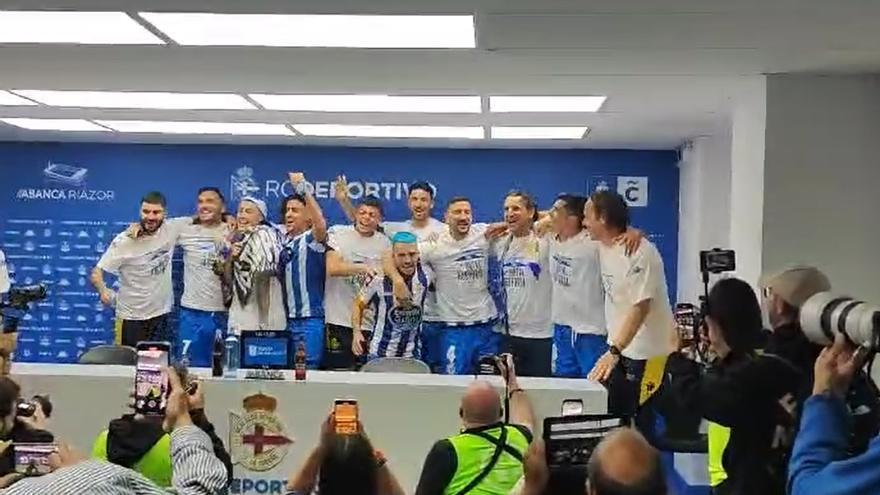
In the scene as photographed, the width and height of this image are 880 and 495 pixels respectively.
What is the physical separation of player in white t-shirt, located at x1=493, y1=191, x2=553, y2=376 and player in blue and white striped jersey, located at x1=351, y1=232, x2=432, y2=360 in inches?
24.4

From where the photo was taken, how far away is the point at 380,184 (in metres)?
9.27

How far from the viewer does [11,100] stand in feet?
22.9

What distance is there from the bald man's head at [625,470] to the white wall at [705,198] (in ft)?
18.7

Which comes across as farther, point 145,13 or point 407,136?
point 407,136

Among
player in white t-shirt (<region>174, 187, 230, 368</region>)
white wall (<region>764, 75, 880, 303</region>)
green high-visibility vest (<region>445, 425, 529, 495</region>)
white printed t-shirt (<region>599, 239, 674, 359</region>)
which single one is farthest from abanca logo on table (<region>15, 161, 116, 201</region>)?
green high-visibility vest (<region>445, 425, 529, 495</region>)

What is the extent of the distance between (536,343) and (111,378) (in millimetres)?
3408

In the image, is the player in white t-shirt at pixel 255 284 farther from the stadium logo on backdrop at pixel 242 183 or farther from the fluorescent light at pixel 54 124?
the fluorescent light at pixel 54 124

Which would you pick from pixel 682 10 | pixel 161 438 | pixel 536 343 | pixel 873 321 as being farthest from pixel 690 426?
pixel 873 321

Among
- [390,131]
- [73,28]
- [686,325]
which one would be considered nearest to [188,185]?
[390,131]

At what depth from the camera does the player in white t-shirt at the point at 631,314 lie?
629 centimetres

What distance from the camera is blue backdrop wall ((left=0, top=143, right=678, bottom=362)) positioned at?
29.9 ft

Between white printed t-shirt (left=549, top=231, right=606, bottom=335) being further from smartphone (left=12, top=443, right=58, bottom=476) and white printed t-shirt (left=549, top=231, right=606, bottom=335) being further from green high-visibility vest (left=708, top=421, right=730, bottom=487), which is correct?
smartphone (left=12, top=443, right=58, bottom=476)

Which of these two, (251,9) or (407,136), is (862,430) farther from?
(407,136)

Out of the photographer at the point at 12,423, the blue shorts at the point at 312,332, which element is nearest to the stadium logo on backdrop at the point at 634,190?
the blue shorts at the point at 312,332
